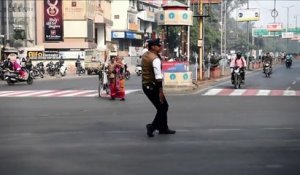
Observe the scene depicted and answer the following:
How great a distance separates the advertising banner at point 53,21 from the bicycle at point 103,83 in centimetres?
3978

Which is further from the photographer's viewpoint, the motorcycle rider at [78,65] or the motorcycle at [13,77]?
the motorcycle rider at [78,65]

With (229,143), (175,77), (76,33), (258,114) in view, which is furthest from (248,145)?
(76,33)

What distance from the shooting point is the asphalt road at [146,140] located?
7.35 meters

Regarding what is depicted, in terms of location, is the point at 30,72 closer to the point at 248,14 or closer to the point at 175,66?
A: the point at 175,66

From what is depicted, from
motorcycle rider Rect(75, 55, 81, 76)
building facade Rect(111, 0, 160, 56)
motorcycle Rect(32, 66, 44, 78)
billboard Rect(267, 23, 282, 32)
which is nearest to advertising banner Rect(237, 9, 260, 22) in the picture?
building facade Rect(111, 0, 160, 56)

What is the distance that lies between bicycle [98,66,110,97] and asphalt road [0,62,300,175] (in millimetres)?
3492

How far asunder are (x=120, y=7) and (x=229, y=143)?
69.3 meters

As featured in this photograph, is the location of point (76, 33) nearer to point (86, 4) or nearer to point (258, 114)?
point (86, 4)

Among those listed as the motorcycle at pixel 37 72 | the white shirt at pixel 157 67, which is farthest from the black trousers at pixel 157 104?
the motorcycle at pixel 37 72

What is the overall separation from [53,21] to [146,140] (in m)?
51.4

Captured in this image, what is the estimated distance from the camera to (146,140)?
9.79 meters

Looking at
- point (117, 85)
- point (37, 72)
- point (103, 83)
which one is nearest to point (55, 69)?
point (37, 72)

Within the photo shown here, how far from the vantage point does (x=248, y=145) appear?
9031 millimetres

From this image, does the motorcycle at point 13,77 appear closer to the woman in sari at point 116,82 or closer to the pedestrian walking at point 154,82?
the woman in sari at point 116,82
